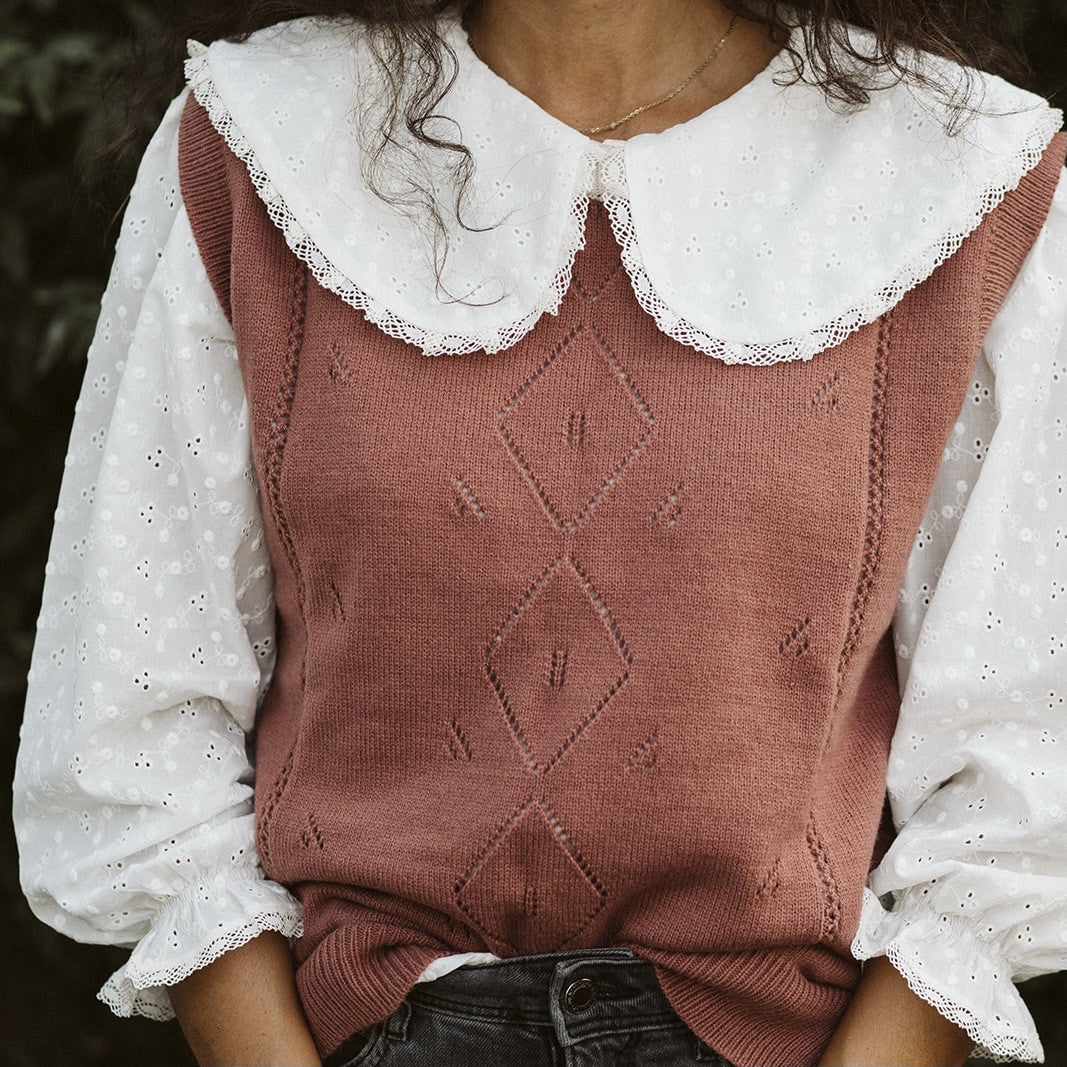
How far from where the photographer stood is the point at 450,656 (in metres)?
1.47

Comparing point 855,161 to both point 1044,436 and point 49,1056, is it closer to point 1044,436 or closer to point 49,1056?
point 1044,436

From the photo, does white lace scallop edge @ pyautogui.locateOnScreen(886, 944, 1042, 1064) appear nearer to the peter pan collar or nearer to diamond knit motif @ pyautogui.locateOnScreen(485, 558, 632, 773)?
diamond knit motif @ pyautogui.locateOnScreen(485, 558, 632, 773)

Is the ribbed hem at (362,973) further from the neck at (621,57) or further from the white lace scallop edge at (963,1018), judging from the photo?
the neck at (621,57)

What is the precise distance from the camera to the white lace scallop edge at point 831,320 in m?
1.46

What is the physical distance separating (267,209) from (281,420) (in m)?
0.22

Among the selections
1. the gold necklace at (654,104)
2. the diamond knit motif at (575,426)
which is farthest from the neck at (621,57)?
the diamond knit motif at (575,426)

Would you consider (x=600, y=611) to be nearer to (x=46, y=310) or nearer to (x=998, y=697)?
(x=998, y=697)

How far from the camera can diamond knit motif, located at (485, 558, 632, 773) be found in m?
1.44

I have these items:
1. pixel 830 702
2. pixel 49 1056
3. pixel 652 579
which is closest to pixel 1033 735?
pixel 830 702

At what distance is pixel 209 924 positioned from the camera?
151cm

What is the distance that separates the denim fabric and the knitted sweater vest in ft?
0.09

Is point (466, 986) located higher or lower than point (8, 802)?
higher

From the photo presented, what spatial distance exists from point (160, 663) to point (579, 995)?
0.55 metres

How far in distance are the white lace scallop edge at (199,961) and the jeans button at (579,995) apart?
0.31m
